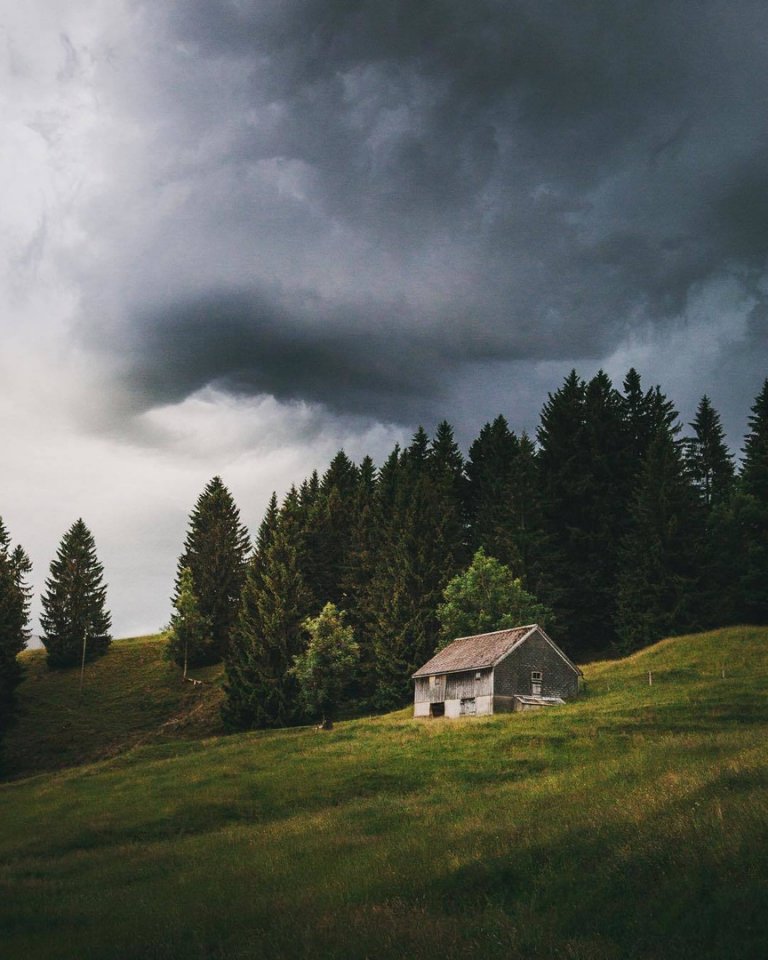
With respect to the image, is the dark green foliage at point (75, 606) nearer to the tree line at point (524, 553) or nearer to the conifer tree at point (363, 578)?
the tree line at point (524, 553)

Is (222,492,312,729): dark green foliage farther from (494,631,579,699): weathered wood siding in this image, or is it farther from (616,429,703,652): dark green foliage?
(616,429,703,652): dark green foliage

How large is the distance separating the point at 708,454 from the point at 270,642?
2508 inches

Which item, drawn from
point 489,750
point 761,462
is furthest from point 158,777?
point 761,462

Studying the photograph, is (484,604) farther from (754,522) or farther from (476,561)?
(754,522)

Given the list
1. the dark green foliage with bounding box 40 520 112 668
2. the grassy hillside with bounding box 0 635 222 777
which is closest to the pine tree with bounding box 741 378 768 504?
the grassy hillside with bounding box 0 635 222 777

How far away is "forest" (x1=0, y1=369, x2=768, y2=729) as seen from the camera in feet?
224

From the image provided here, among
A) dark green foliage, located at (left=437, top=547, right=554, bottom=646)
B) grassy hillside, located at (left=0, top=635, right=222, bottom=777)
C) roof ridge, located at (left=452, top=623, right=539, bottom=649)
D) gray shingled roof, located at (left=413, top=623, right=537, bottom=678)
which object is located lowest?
grassy hillside, located at (left=0, top=635, right=222, bottom=777)

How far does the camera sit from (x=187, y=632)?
90312 millimetres

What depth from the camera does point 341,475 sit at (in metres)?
114

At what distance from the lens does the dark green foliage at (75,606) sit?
3716 inches

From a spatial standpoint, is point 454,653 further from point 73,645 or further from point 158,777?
point 73,645

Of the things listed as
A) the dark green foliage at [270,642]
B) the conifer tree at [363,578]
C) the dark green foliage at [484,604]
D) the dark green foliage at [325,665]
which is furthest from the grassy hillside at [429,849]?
the conifer tree at [363,578]

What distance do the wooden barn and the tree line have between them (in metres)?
8.64

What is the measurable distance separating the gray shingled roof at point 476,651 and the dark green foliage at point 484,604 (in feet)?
11.2
